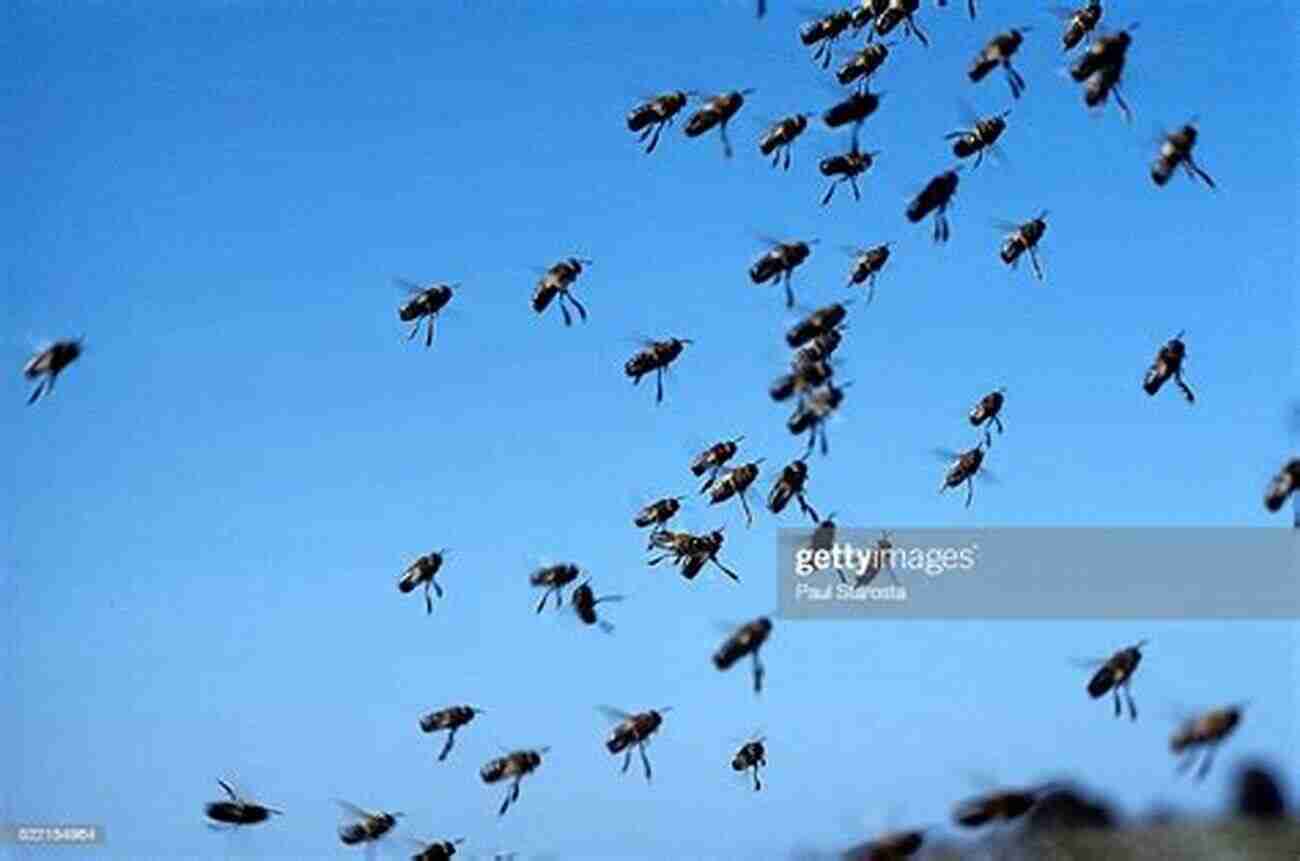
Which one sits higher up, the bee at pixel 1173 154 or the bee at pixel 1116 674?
the bee at pixel 1173 154

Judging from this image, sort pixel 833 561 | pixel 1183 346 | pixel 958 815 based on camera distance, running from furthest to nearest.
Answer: pixel 833 561 < pixel 1183 346 < pixel 958 815

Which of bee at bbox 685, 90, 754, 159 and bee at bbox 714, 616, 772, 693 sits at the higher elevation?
bee at bbox 685, 90, 754, 159

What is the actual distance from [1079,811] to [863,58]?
198cm

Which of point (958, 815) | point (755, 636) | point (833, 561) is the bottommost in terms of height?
point (958, 815)

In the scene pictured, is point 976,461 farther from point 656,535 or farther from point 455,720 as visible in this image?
point 455,720

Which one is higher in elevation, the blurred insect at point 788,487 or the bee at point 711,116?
the bee at point 711,116

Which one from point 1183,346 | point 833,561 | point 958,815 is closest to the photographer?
point 958,815

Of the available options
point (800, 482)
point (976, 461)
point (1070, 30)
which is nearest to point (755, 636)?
point (800, 482)

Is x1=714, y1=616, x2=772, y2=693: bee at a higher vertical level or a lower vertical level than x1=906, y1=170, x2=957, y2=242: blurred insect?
lower

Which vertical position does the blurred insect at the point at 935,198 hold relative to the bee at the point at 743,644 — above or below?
above

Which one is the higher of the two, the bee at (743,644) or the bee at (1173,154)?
the bee at (1173,154)

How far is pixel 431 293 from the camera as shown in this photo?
5707 mm

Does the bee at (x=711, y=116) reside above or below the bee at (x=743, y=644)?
above

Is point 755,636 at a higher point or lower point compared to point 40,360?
lower
